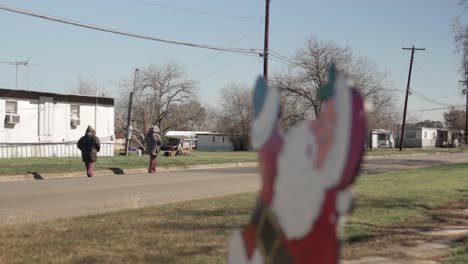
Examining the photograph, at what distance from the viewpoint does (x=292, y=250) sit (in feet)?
9.37

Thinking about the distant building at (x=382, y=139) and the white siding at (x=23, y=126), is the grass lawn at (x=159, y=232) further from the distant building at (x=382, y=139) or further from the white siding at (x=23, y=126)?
the distant building at (x=382, y=139)

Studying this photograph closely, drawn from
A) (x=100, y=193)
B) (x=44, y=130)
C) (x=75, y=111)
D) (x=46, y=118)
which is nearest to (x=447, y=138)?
(x=75, y=111)

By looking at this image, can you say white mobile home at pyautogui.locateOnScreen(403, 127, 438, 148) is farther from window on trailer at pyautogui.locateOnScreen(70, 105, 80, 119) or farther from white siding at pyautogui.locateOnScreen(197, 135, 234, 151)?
window on trailer at pyautogui.locateOnScreen(70, 105, 80, 119)

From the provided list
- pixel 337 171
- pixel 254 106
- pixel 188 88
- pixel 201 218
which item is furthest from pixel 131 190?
pixel 188 88

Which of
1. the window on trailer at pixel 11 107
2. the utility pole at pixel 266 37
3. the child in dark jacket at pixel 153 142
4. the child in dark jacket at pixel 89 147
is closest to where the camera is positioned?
the child in dark jacket at pixel 89 147

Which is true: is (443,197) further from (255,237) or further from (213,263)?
(255,237)

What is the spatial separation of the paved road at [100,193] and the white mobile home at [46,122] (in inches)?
579

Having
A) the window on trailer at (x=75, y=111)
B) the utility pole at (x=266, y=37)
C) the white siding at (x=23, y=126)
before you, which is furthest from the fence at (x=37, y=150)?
Answer: the utility pole at (x=266, y=37)

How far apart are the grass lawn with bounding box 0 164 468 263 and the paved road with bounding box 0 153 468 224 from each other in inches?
59.8

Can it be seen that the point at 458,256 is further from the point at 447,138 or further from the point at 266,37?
the point at 447,138

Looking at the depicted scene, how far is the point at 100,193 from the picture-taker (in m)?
13.8

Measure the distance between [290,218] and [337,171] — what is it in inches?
19.1

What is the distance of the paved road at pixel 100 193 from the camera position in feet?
A: 35.5

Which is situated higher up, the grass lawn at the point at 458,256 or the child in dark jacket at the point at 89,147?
the child in dark jacket at the point at 89,147
